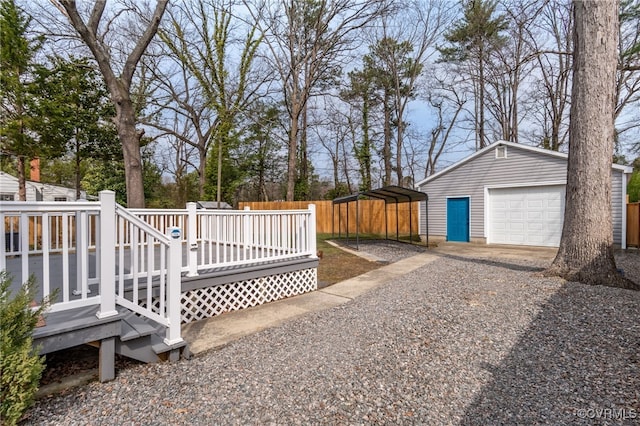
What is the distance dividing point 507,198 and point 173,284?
11.7 meters

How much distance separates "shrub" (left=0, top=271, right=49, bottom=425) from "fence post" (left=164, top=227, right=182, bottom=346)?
3.04 feet

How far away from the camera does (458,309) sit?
4168 millimetres

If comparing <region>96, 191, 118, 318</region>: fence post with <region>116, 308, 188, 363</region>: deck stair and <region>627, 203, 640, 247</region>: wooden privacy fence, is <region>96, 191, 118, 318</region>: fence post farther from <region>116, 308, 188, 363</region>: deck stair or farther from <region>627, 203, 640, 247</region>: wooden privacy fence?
<region>627, 203, 640, 247</region>: wooden privacy fence

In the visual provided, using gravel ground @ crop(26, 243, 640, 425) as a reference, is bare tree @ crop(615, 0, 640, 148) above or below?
above

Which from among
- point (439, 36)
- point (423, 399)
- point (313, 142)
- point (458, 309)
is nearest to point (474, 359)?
point (423, 399)

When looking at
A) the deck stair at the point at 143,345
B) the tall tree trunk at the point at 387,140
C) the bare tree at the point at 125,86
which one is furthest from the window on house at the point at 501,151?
the deck stair at the point at 143,345

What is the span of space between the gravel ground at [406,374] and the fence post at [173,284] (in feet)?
0.89

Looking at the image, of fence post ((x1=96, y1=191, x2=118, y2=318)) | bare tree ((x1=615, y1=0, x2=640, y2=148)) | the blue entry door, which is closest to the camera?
fence post ((x1=96, y1=191, x2=118, y2=318))

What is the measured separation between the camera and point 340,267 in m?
7.77

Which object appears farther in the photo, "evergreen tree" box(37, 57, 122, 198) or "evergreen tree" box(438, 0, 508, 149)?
"evergreen tree" box(438, 0, 508, 149)

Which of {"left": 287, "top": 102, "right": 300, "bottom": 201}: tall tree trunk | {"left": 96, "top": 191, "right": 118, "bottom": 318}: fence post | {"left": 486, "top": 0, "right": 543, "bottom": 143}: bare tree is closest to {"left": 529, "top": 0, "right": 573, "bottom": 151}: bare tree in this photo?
{"left": 486, "top": 0, "right": 543, "bottom": 143}: bare tree

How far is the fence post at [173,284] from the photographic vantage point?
9.42 ft

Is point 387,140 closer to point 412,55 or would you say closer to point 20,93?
point 412,55

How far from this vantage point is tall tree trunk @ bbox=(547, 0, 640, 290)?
521cm
